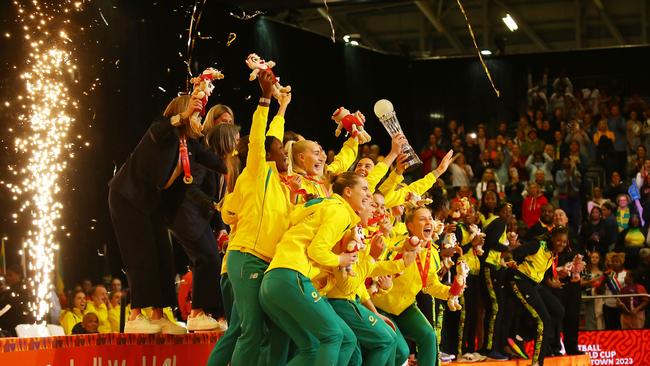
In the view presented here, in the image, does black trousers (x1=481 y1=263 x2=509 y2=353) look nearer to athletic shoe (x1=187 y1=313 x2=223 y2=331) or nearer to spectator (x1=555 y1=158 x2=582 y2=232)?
athletic shoe (x1=187 y1=313 x2=223 y2=331)

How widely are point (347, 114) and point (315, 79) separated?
329 inches

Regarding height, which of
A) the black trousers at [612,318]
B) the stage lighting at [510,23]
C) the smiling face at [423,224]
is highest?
the stage lighting at [510,23]

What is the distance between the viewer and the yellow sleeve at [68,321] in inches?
327

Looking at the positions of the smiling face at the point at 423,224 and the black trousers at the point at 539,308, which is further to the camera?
the black trousers at the point at 539,308

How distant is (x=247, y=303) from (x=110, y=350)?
94cm

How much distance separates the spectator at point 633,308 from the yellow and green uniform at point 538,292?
236cm

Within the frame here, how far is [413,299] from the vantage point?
7168mm

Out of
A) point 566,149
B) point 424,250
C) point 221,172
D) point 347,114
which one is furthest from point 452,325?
point 566,149

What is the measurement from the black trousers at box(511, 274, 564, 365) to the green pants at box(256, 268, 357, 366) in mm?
5146

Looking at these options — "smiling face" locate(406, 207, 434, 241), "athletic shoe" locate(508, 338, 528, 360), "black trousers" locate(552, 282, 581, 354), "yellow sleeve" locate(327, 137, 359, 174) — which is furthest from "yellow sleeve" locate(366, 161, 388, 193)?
"black trousers" locate(552, 282, 581, 354)

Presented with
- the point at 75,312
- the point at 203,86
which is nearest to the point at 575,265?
the point at 75,312

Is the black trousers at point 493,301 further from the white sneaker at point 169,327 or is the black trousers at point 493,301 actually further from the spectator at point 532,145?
the spectator at point 532,145

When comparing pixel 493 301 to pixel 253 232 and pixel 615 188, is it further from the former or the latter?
pixel 615 188

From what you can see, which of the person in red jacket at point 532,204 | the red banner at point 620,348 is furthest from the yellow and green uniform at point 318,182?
the person in red jacket at point 532,204
